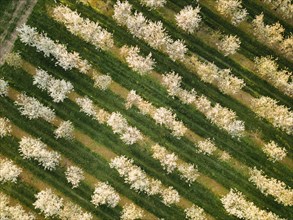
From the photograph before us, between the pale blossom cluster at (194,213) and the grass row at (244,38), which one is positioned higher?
the grass row at (244,38)

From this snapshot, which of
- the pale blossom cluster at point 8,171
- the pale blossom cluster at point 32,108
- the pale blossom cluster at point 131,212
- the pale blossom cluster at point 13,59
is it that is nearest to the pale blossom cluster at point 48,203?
the pale blossom cluster at point 8,171

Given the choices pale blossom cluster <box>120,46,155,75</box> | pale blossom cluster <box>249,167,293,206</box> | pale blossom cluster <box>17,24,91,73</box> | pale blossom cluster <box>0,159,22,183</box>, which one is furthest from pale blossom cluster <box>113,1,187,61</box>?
pale blossom cluster <box>0,159,22,183</box>

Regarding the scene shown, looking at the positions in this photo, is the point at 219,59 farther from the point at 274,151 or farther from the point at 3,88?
the point at 3,88

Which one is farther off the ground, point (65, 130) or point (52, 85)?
point (52, 85)

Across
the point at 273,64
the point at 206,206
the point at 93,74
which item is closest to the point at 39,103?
the point at 93,74

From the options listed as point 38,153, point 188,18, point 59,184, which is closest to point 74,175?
point 59,184

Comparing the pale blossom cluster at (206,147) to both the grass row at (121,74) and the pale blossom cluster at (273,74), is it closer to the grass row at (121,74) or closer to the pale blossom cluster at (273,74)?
the grass row at (121,74)

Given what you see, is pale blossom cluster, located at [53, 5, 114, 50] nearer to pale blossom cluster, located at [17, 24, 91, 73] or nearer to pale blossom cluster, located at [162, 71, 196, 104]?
pale blossom cluster, located at [17, 24, 91, 73]
